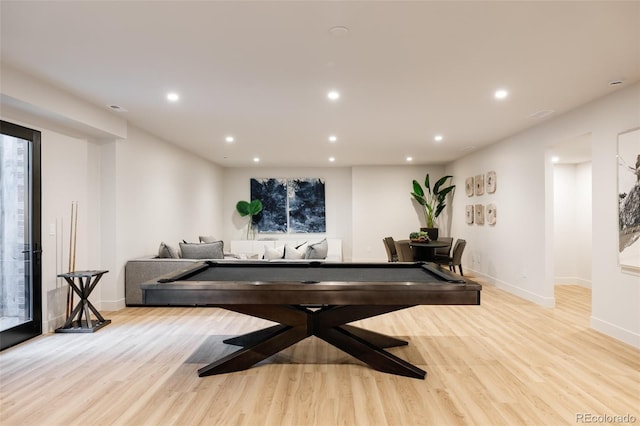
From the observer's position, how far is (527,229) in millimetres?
5621

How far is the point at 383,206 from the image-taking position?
981cm

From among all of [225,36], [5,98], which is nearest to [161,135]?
[5,98]

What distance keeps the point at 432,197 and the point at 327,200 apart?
2.71 m

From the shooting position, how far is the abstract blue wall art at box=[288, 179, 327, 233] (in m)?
10.1

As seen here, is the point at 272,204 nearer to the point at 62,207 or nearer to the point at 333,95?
the point at 62,207

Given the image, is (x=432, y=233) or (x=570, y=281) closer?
(x=570, y=281)

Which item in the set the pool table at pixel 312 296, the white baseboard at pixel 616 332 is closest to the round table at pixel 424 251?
the white baseboard at pixel 616 332

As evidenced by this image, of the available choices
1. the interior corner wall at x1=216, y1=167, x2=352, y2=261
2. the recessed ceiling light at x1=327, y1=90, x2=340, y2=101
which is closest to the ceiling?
the recessed ceiling light at x1=327, y1=90, x2=340, y2=101

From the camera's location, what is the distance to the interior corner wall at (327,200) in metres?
10.1

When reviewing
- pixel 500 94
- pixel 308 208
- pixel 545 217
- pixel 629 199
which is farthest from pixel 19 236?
pixel 308 208

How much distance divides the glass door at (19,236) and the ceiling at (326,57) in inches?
29.8

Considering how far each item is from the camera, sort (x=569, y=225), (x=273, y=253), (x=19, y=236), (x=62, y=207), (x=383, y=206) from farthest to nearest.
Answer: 1. (x=383, y=206)
2. (x=569, y=225)
3. (x=273, y=253)
4. (x=62, y=207)
5. (x=19, y=236)

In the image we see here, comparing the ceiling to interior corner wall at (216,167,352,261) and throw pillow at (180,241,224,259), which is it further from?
interior corner wall at (216,167,352,261)

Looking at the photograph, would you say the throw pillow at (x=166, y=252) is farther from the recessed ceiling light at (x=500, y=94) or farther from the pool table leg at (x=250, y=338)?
the recessed ceiling light at (x=500, y=94)
